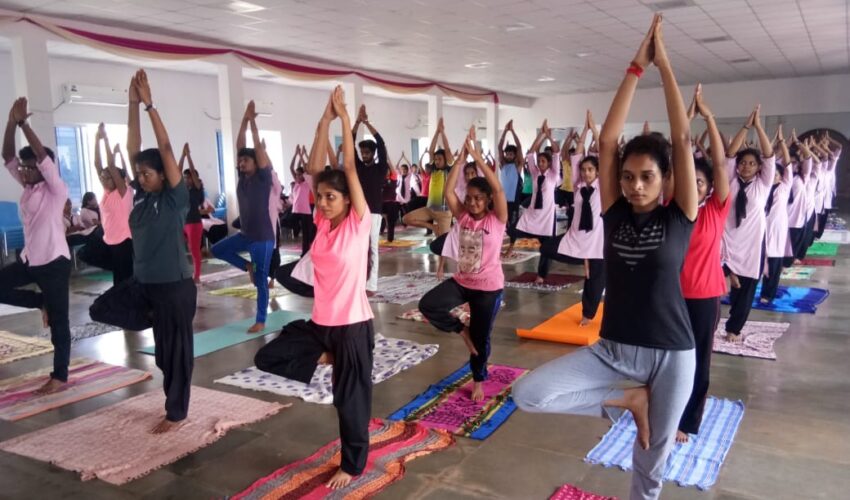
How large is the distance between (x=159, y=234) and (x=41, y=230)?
1.22 metres

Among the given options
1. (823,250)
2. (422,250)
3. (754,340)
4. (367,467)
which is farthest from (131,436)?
(823,250)

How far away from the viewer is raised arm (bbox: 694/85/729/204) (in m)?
2.65

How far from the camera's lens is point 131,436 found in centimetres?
354

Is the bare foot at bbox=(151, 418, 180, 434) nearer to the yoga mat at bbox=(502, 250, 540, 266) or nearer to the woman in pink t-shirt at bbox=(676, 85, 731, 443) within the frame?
the woman in pink t-shirt at bbox=(676, 85, 731, 443)

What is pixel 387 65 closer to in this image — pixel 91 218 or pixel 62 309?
pixel 91 218

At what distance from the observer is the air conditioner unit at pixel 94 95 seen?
10.6m

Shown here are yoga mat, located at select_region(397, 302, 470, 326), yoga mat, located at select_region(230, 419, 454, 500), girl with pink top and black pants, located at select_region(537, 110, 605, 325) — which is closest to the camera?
yoga mat, located at select_region(230, 419, 454, 500)

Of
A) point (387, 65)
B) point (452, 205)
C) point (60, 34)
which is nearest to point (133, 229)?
point (452, 205)

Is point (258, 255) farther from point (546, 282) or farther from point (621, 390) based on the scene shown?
point (621, 390)

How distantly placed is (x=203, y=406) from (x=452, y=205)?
6.36 feet

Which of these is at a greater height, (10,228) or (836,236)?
(10,228)

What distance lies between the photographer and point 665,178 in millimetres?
2193

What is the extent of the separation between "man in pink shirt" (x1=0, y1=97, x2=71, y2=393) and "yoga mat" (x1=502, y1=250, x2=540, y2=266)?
623 centimetres

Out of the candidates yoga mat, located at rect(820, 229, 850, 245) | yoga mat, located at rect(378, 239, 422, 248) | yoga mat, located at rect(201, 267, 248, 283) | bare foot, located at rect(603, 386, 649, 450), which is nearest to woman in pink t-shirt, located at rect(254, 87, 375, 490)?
bare foot, located at rect(603, 386, 649, 450)
